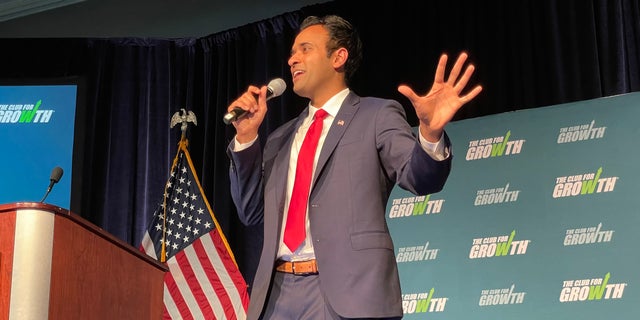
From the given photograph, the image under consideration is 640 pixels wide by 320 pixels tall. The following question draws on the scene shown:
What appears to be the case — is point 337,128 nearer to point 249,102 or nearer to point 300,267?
point 249,102

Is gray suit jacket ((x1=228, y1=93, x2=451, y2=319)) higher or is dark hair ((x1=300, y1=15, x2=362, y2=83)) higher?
dark hair ((x1=300, y1=15, x2=362, y2=83))

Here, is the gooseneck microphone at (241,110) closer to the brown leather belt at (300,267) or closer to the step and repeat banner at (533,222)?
the brown leather belt at (300,267)

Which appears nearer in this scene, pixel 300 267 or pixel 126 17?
pixel 300 267

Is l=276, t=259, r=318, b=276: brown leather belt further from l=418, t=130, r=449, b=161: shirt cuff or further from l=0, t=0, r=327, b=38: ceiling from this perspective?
l=0, t=0, r=327, b=38: ceiling

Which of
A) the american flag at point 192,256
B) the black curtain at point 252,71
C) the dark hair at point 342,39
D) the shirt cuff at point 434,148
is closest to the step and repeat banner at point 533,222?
the black curtain at point 252,71

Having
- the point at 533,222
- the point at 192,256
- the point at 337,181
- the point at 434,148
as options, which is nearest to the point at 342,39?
the point at 337,181

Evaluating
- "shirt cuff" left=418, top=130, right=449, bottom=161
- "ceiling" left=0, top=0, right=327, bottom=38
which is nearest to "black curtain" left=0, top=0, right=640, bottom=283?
"ceiling" left=0, top=0, right=327, bottom=38

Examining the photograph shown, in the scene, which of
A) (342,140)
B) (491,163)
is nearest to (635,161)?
(491,163)

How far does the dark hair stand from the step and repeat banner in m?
1.77

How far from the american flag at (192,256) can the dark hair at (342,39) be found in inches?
93.7

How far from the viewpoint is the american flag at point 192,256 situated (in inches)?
182

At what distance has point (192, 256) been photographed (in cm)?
475

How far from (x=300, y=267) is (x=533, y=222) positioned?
84.8 inches

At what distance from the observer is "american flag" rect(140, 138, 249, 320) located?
4621mm
